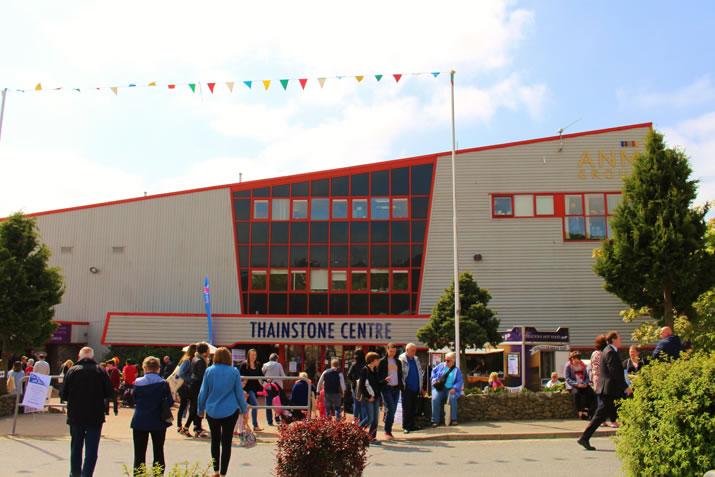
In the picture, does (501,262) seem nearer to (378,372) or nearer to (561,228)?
(561,228)

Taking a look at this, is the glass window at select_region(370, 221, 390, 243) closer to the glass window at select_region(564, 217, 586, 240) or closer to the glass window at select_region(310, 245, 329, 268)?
the glass window at select_region(310, 245, 329, 268)

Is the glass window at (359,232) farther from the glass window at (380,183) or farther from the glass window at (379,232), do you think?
the glass window at (380,183)

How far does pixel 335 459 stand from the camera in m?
6.39

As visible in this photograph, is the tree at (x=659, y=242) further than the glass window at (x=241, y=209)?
No

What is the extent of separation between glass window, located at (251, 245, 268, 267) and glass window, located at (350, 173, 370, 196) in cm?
480

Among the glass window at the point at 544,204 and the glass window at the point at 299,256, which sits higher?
the glass window at the point at 544,204

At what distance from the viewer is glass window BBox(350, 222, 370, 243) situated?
1178 inches

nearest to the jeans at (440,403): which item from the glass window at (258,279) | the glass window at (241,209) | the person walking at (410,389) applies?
the person walking at (410,389)

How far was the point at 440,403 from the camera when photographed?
1436 centimetres

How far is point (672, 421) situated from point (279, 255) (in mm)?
24974

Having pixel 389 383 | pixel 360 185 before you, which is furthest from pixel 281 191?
pixel 389 383

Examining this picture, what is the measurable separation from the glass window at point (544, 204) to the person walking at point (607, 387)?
19.8 metres

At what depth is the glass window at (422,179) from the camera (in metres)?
29.7

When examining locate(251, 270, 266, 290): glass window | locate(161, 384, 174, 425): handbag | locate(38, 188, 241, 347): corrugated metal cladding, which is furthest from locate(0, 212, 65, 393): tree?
locate(161, 384, 174, 425): handbag
